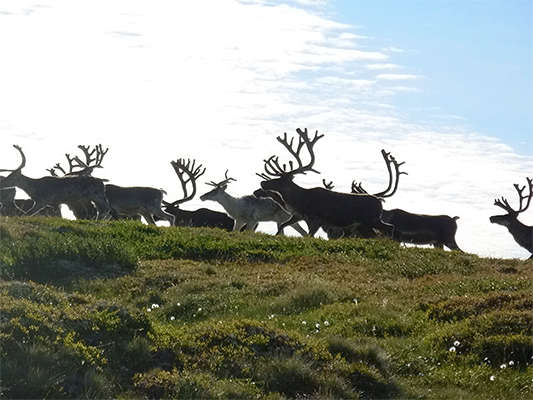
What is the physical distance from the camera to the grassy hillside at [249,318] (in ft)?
30.5

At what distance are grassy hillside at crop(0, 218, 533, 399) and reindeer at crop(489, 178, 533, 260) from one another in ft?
39.7

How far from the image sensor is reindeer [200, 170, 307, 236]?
30.0m

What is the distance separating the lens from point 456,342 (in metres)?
11.5

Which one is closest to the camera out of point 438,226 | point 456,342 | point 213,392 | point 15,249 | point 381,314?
point 213,392

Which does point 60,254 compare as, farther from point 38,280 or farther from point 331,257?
point 331,257

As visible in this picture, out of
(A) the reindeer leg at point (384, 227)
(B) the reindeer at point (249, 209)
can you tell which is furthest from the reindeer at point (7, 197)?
(A) the reindeer leg at point (384, 227)

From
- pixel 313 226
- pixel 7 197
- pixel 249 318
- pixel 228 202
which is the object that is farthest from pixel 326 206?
pixel 249 318

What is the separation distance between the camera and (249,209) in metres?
30.5

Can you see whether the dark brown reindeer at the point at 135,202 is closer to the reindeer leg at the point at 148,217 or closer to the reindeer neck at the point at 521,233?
the reindeer leg at the point at 148,217

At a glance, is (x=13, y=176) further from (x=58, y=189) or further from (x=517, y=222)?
(x=517, y=222)

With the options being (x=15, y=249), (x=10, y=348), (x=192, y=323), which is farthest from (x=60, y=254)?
(x=10, y=348)

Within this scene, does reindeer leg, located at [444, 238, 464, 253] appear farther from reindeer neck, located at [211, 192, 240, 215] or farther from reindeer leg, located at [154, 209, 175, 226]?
reindeer leg, located at [154, 209, 175, 226]

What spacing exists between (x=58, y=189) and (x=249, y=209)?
6.15 m

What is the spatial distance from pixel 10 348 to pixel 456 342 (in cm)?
527
